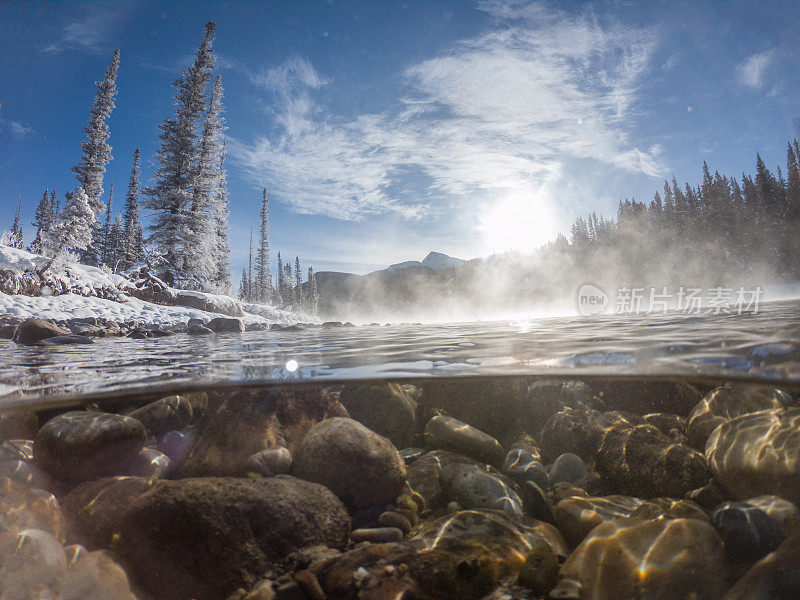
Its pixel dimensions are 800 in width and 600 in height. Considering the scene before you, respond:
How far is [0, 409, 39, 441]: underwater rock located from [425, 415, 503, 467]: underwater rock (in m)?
5.19

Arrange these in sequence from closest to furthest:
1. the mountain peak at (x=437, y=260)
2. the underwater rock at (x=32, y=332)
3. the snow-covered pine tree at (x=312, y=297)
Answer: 1. the underwater rock at (x=32, y=332)
2. the snow-covered pine tree at (x=312, y=297)
3. the mountain peak at (x=437, y=260)

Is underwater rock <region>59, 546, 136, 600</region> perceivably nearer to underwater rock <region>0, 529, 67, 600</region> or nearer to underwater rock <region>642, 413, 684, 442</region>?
underwater rock <region>0, 529, 67, 600</region>

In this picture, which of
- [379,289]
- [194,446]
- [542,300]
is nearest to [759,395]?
[194,446]

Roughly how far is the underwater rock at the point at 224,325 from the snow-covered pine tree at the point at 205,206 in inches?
473

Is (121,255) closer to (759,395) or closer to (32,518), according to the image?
(32,518)

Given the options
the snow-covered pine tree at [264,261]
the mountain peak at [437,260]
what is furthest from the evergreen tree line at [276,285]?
the mountain peak at [437,260]

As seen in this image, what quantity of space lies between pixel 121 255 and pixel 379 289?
70598 mm

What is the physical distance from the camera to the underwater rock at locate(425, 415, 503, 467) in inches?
168

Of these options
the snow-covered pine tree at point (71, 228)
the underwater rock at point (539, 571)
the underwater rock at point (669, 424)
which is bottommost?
the underwater rock at point (539, 571)

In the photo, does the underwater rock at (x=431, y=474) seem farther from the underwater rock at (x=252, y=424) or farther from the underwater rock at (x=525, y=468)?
the underwater rock at (x=252, y=424)

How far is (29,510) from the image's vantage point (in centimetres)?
299

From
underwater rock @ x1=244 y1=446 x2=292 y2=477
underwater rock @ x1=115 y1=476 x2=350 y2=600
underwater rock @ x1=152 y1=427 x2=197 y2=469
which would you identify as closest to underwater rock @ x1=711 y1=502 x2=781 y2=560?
underwater rock @ x1=115 y1=476 x2=350 y2=600

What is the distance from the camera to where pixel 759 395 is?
180 inches

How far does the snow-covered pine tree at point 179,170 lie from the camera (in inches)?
1006
